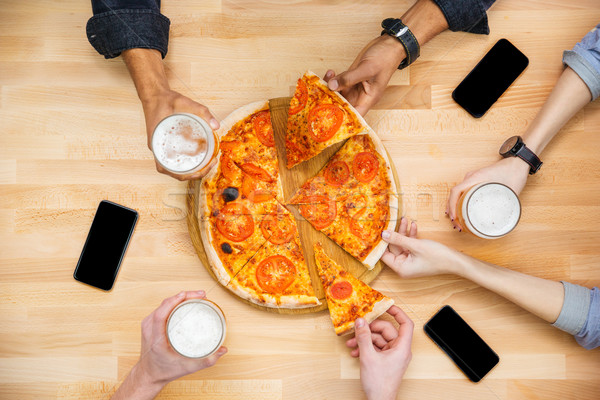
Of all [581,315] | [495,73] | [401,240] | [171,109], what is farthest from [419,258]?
[171,109]

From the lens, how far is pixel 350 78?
2297mm

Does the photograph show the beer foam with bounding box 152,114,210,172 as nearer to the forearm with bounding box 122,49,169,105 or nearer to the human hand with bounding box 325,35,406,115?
the forearm with bounding box 122,49,169,105

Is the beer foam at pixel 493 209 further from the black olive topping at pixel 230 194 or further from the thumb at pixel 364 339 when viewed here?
the black olive topping at pixel 230 194

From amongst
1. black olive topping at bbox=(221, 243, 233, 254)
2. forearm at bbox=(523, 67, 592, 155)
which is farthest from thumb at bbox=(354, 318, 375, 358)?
forearm at bbox=(523, 67, 592, 155)

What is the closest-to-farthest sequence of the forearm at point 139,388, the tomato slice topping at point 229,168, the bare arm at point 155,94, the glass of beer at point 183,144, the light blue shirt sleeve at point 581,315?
1. the glass of beer at point 183,144
2. the bare arm at point 155,94
3. the forearm at point 139,388
4. the light blue shirt sleeve at point 581,315
5. the tomato slice topping at point 229,168

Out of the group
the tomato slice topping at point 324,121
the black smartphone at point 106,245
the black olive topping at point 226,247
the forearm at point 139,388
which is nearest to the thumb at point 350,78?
the tomato slice topping at point 324,121

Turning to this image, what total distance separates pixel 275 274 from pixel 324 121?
984 mm

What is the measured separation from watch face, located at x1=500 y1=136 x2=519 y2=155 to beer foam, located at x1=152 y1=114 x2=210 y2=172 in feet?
6.02

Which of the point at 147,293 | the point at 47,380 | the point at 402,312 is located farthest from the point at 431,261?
the point at 47,380

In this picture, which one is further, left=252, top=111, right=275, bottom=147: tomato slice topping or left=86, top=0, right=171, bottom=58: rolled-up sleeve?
left=252, top=111, right=275, bottom=147: tomato slice topping

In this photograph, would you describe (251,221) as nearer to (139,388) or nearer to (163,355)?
(163,355)

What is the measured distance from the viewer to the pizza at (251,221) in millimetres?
2383

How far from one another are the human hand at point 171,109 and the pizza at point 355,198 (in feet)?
2.41

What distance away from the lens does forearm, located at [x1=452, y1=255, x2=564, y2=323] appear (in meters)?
2.38
